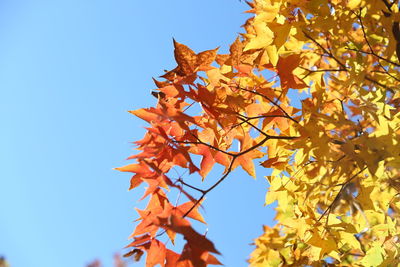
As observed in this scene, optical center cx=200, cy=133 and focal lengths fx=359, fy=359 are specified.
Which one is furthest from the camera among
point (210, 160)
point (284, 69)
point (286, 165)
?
point (286, 165)

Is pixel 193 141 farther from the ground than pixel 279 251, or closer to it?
farther from the ground

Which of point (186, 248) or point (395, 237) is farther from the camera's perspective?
point (395, 237)

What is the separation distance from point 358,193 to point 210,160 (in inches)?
21.6

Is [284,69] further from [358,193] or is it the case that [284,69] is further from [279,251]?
[279,251]

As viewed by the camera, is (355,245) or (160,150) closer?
(160,150)

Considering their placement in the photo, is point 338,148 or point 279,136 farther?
point 279,136

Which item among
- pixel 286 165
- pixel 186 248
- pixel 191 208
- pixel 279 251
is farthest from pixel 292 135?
pixel 279 251

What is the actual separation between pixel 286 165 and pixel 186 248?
656 mm

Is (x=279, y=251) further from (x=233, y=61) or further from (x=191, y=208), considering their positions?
(x=233, y=61)

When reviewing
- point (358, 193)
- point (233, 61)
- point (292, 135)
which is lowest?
point (358, 193)

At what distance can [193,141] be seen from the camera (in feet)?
A: 4.27

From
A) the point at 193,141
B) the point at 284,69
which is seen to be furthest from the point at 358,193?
the point at 193,141

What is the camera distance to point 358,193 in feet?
4.25

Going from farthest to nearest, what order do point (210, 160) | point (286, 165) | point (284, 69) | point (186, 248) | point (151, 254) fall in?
point (286, 165) → point (210, 160) → point (284, 69) → point (151, 254) → point (186, 248)
